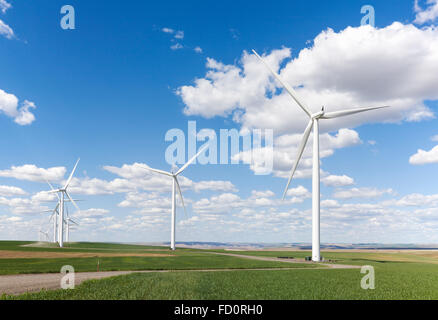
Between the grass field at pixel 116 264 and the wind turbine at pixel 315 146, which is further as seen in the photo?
the wind turbine at pixel 315 146

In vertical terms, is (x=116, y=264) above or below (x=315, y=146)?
below

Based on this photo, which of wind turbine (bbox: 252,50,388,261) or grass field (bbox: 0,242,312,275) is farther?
wind turbine (bbox: 252,50,388,261)

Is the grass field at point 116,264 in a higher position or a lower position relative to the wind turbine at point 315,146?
lower

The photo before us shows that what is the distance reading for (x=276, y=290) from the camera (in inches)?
1178

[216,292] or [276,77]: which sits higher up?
[276,77]

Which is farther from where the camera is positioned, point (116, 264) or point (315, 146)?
point (315, 146)

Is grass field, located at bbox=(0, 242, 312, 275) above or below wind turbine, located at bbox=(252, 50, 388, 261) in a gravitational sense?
below
